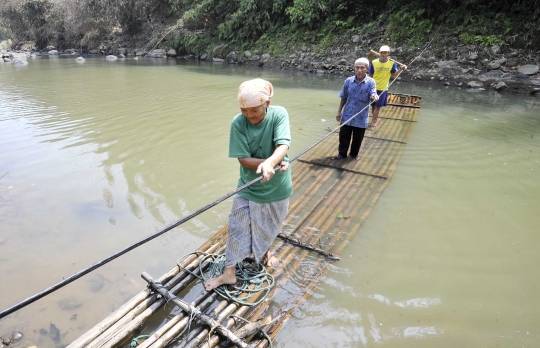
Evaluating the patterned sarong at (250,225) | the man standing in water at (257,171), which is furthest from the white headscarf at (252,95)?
the patterned sarong at (250,225)

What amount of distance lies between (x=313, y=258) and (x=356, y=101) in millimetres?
2211

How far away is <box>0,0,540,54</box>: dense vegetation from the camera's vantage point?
959cm

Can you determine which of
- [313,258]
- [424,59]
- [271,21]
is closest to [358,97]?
[313,258]

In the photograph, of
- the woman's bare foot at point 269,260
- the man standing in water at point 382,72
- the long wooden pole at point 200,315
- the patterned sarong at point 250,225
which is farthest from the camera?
the man standing in water at point 382,72

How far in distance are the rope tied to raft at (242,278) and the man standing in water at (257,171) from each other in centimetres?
7

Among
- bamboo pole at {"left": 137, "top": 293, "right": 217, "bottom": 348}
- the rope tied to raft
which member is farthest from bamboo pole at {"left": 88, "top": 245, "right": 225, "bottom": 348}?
the rope tied to raft

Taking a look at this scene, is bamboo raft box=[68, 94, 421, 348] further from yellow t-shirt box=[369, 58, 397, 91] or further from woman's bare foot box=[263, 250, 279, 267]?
yellow t-shirt box=[369, 58, 397, 91]

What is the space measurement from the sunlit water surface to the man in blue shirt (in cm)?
73

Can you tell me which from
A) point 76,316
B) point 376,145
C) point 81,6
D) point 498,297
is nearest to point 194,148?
point 376,145

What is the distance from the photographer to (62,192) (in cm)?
374

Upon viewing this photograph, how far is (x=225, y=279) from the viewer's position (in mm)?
2219

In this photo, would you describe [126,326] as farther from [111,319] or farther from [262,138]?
[262,138]

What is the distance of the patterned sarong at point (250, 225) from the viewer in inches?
83.0

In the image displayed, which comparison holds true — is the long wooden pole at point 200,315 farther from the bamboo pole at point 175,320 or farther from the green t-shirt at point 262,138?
the green t-shirt at point 262,138
